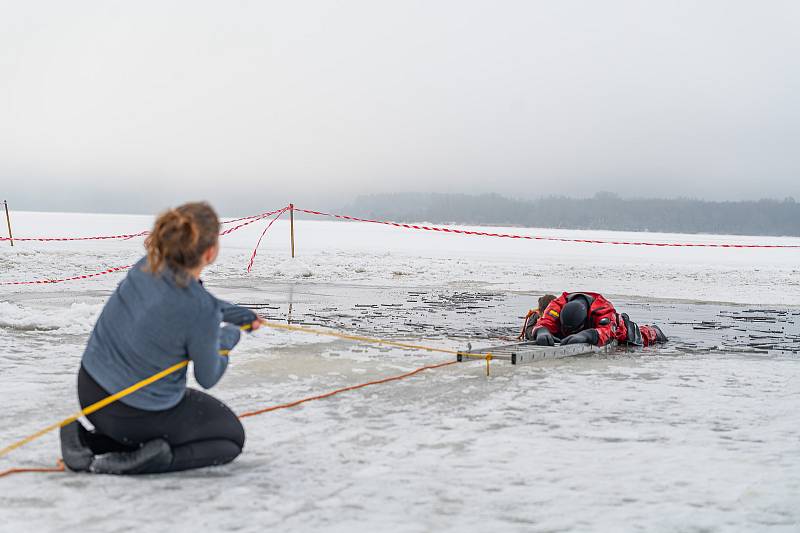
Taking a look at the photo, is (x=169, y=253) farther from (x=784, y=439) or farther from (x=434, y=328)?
(x=434, y=328)

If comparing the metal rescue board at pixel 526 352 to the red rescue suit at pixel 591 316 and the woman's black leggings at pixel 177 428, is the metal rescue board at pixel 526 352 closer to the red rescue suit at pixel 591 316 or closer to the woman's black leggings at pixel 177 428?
the red rescue suit at pixel 591 316

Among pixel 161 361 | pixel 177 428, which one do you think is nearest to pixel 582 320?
pixel 177 428

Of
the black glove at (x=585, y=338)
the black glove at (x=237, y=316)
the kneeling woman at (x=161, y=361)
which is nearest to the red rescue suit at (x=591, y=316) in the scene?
the black glove at (x=585, y=338)

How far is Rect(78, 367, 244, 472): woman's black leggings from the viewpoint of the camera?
334 cm

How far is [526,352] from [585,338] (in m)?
1.18

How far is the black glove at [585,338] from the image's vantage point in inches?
314

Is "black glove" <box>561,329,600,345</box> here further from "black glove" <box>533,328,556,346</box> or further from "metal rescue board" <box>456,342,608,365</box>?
"black glove" <box>533,328,556,346</box>

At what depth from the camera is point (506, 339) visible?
8.90 meters

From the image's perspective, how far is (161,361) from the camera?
328cm

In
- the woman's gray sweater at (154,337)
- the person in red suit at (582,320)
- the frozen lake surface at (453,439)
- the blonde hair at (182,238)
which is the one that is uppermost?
the blonde hair at (182,238)

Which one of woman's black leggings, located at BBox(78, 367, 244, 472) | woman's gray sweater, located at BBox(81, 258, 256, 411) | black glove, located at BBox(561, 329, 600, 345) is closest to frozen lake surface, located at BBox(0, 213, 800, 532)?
woman's black leggings, located at BBox(78, 367, 244, 472)

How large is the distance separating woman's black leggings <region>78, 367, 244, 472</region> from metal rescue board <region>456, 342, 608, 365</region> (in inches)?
138

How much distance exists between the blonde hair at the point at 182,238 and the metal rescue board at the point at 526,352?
13.1ft

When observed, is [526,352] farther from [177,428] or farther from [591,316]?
[177,428]
